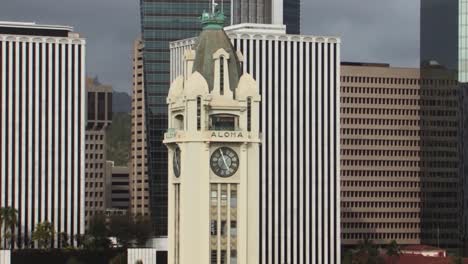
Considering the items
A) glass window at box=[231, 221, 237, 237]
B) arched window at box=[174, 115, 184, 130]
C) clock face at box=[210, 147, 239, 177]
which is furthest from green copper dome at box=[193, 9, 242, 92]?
glass window at box=[231, 221, 237, 237]

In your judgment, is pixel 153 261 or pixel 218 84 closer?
A: pixel 218 84

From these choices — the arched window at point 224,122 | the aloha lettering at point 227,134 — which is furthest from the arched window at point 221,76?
the aloha lettering at point 227,134

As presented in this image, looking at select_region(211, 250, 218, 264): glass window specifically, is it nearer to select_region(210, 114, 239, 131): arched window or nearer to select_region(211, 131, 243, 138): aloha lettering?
select_region(211, 131, 243, 138): aloha lettering

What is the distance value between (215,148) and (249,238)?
572 centimetres

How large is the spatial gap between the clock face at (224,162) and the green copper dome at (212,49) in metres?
3.73

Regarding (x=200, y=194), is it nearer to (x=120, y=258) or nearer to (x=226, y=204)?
(x=226, y=204)

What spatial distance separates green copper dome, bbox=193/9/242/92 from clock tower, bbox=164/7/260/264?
0.06 m

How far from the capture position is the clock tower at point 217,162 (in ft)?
304

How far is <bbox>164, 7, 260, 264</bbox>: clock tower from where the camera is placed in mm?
92688

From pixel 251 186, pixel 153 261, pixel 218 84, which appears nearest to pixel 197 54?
pixel 218 84

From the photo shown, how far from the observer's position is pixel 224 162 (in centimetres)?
9356

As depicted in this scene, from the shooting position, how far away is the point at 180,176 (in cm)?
9362

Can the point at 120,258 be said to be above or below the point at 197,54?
below

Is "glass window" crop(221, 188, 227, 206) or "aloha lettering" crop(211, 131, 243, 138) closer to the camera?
"aloha lettering" crop(211, 131, 243, 138)
